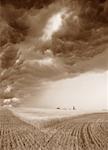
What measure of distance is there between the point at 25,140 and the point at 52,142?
187 cm

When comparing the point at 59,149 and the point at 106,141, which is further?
the point at 106,141

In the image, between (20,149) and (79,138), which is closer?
(20,149)

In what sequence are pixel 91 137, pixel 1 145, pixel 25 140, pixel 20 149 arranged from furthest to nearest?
1. pixel 91 137
2. pixel 25 140
3. pixel 1 145
4. pixel 20 149

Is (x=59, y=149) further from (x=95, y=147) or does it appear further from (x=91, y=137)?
(x=91, y=137)

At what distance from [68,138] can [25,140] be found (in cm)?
288

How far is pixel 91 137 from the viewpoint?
2245 centimetres

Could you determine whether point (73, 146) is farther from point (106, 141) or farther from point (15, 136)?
→ point (15, 136)

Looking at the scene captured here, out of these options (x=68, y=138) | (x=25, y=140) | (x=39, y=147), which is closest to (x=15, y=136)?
(x=25, y=140)

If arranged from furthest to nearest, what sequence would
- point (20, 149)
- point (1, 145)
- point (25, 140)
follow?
point (25, 140) → point (1, 145) → point (20, 149)

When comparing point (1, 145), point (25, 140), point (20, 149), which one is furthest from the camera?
point (25, 140)

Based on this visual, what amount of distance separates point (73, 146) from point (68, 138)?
3163 millimetres

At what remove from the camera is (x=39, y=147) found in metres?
18.0

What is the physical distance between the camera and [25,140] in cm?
2069

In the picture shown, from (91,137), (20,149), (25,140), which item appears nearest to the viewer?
(20,149)
